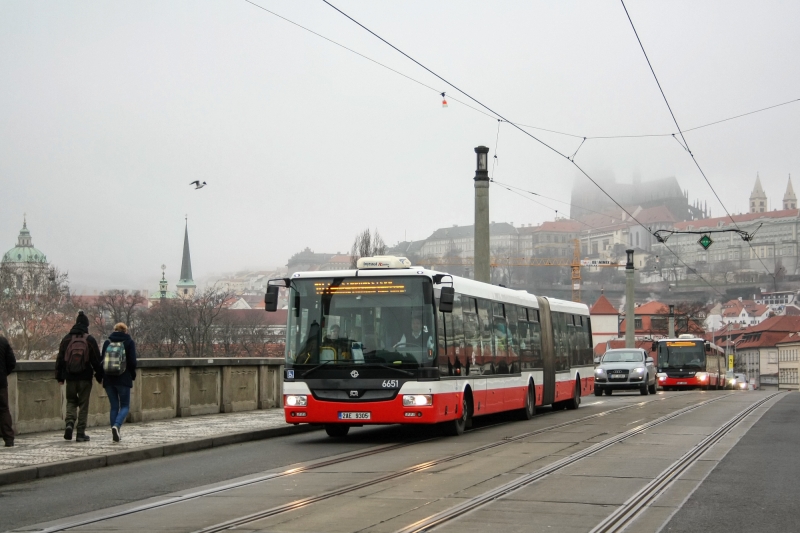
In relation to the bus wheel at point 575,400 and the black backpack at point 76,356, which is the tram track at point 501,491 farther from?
the bus wheel at point 575,400

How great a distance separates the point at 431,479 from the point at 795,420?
13391mm

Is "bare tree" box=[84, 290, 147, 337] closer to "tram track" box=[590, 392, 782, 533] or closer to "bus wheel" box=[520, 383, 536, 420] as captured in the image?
"bus wheel" box=[520, 383, 536, 420]

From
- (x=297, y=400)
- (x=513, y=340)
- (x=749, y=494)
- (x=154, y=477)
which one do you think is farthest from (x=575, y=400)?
(x=749, y=494)

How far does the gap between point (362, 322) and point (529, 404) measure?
7533 mm

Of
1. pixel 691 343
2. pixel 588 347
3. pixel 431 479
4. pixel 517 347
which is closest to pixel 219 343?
pixel 691 343

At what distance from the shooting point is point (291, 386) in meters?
16.7

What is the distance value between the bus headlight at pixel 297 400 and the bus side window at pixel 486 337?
4.02 metres

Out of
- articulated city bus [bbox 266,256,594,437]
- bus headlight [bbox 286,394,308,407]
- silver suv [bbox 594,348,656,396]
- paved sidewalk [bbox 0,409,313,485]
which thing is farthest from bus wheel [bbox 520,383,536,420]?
silver suv [bbox 594,348,656,396]

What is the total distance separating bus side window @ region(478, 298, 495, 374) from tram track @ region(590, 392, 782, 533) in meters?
4.26

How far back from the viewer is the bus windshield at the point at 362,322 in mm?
16453

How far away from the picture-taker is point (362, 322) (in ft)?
54.4

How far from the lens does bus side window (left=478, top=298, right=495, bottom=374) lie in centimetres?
1950

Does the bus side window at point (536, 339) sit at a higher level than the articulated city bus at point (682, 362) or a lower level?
higher

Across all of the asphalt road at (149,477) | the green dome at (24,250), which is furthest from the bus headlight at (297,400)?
the green dome at (24,250)
